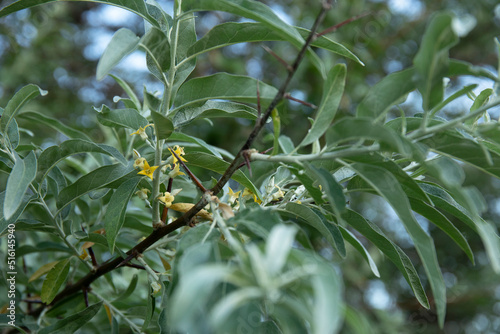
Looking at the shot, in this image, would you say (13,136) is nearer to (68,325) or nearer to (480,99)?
(68,325)

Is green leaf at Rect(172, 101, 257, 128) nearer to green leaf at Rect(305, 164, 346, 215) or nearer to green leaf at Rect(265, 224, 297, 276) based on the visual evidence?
green leaf at Rect(305, 164, 346, 215)

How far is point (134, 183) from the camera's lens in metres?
0.65

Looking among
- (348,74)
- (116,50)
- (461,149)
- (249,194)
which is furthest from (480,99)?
(348,74)

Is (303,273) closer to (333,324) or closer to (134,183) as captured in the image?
(333,324)

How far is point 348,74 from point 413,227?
2146 millimetres

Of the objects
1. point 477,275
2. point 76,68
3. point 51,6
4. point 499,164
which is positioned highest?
point 499,164

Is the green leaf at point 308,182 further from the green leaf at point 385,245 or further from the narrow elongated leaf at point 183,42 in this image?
the narrow elongated leaf at point 183,42

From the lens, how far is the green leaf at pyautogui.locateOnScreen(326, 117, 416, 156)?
439 mm

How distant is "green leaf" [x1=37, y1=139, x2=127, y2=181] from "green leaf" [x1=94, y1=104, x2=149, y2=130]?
0.04 m

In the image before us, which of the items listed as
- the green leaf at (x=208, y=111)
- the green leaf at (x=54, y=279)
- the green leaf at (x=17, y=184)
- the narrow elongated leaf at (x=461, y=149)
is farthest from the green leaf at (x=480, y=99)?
the green leaf at (x=54, y=279)

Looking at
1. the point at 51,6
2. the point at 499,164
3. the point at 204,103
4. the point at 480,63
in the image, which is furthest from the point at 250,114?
the point at 480,63

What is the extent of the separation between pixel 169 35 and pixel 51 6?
1968 mm

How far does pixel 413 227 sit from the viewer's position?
19.2 inches

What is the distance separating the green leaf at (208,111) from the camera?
2.26ft
